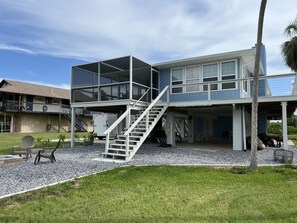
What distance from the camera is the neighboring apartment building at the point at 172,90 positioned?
11.5 m

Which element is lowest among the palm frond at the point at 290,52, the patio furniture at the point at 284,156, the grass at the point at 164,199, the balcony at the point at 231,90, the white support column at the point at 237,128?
the grass at the point at 164,199

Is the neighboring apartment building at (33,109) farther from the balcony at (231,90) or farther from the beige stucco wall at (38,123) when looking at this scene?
the balcony at (231,90)

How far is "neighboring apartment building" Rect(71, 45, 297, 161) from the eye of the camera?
11.5m

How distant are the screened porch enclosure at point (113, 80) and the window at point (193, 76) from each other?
6.85ft

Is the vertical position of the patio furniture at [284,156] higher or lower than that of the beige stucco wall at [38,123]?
lower

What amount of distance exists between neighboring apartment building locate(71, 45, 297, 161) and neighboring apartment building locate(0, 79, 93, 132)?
64.1ft

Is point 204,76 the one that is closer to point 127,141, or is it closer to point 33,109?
point 127,141

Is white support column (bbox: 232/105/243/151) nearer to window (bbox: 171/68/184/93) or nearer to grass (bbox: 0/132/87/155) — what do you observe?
window (bbox: 171/68/184/93)

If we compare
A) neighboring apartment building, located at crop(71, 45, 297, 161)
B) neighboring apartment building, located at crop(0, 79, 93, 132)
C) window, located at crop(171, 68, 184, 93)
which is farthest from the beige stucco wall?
window, located at crop(171, 68, 184, 93)

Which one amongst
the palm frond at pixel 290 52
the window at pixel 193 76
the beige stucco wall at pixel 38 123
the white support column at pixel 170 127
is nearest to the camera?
the window at pixel 193 76

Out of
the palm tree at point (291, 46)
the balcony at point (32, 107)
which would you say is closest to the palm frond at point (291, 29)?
the palm tree at point (291, 46)

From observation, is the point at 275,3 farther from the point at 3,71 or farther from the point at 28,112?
the point at 3,71

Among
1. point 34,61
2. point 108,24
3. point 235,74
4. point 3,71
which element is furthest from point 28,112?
point 235,74

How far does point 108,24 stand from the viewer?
13906mm
